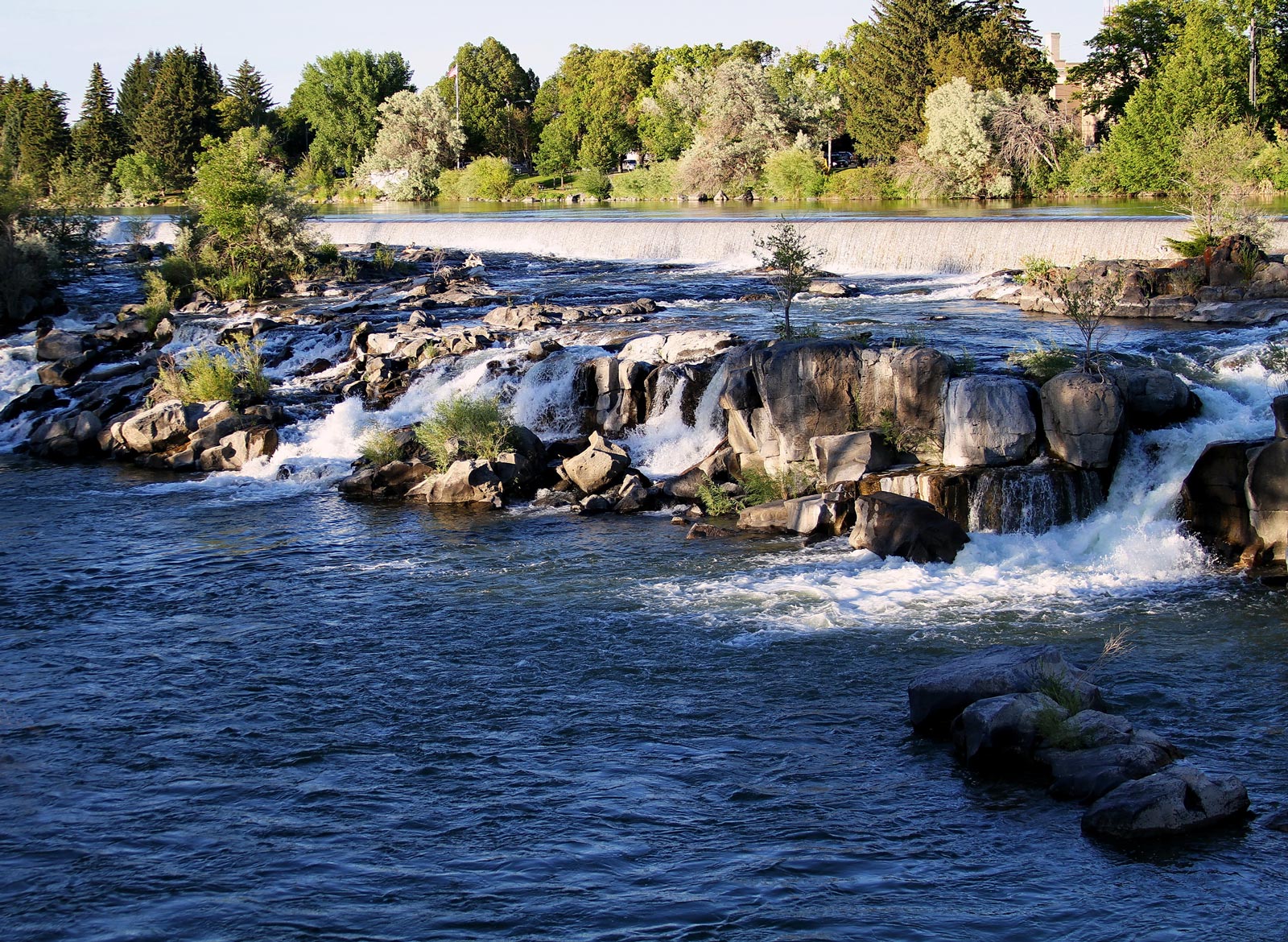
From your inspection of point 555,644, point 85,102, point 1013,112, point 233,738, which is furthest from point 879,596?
point 85,102

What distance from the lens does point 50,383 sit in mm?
24531

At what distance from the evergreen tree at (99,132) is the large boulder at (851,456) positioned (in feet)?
236

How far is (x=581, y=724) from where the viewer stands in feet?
31.8

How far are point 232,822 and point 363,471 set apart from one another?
33.0ft

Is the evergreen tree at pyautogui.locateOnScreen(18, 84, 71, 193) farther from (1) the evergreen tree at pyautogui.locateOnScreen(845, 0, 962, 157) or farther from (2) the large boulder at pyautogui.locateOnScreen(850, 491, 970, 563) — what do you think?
(2) the large boulder at pyautogui.locateOnScreen(850, 491, 970, 563)

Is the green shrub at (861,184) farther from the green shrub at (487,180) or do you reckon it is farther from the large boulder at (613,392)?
the large boulder at (613,392)

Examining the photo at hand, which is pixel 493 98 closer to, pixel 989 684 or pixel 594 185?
pixel 594 185

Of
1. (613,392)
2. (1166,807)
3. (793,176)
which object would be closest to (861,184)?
(793,176)

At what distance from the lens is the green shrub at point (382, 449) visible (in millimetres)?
18156

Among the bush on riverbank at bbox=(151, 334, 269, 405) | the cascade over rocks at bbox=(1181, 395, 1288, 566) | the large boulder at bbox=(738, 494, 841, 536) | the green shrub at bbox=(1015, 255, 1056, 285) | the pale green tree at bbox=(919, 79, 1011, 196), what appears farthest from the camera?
the pale green tree at bbox=(919, 79, 1011, 196)

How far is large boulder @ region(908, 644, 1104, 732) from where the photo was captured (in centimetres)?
914

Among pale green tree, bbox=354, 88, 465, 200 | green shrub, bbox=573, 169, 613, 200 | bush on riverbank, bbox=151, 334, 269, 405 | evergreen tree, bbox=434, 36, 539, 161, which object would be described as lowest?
bush on riverbank, bbox=151, 334, 269, 405

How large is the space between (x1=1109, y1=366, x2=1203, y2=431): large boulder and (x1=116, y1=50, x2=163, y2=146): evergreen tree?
77.5m

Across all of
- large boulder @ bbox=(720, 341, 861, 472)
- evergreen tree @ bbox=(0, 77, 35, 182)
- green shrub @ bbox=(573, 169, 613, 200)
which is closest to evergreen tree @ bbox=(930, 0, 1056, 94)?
green shrub @ bbox=(573, 169, 613, 200)
